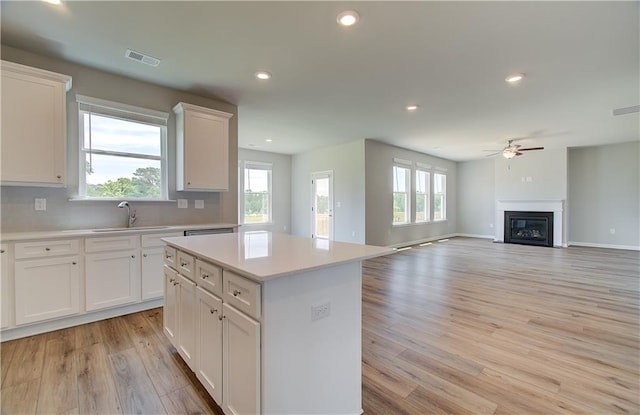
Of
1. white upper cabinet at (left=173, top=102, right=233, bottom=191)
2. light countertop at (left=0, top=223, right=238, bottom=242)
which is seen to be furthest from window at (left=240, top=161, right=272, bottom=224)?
light countertop at (left=0, top=223, right=238, bottom=242)

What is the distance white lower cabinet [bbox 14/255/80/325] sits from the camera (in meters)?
2.51

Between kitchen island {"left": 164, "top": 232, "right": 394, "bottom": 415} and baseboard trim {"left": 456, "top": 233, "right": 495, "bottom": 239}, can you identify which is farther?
baseboard trim {"left": 456, "top": 233, "right": 495, "bottom": 239}

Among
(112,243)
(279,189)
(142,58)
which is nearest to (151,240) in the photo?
(112,243)

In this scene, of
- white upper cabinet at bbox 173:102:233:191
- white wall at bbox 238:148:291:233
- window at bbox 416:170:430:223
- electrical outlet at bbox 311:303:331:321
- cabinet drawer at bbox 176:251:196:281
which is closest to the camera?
electrical outlet at bbox 311:303:331:321

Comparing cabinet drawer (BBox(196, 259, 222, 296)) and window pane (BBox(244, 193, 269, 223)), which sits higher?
window pane (BBox(244, 193, 269, 223))

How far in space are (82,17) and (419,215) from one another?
8.21m

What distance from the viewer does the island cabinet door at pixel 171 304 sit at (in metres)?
2.16

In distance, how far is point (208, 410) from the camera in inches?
66.4

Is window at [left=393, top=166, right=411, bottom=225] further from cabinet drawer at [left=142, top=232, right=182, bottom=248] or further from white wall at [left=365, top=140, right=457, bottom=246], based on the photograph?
cabinet drawer at [left=142, top=232, right=182, bottom=248]

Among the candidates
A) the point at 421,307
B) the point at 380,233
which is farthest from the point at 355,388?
the point at 380,233

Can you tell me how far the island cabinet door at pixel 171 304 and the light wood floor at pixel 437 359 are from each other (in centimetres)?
19

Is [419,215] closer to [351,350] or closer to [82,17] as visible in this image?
[351,350]

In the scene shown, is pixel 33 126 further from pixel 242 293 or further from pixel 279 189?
pixel 279 189

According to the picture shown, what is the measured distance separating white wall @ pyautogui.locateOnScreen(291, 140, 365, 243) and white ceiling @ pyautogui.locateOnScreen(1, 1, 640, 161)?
6.99ft
